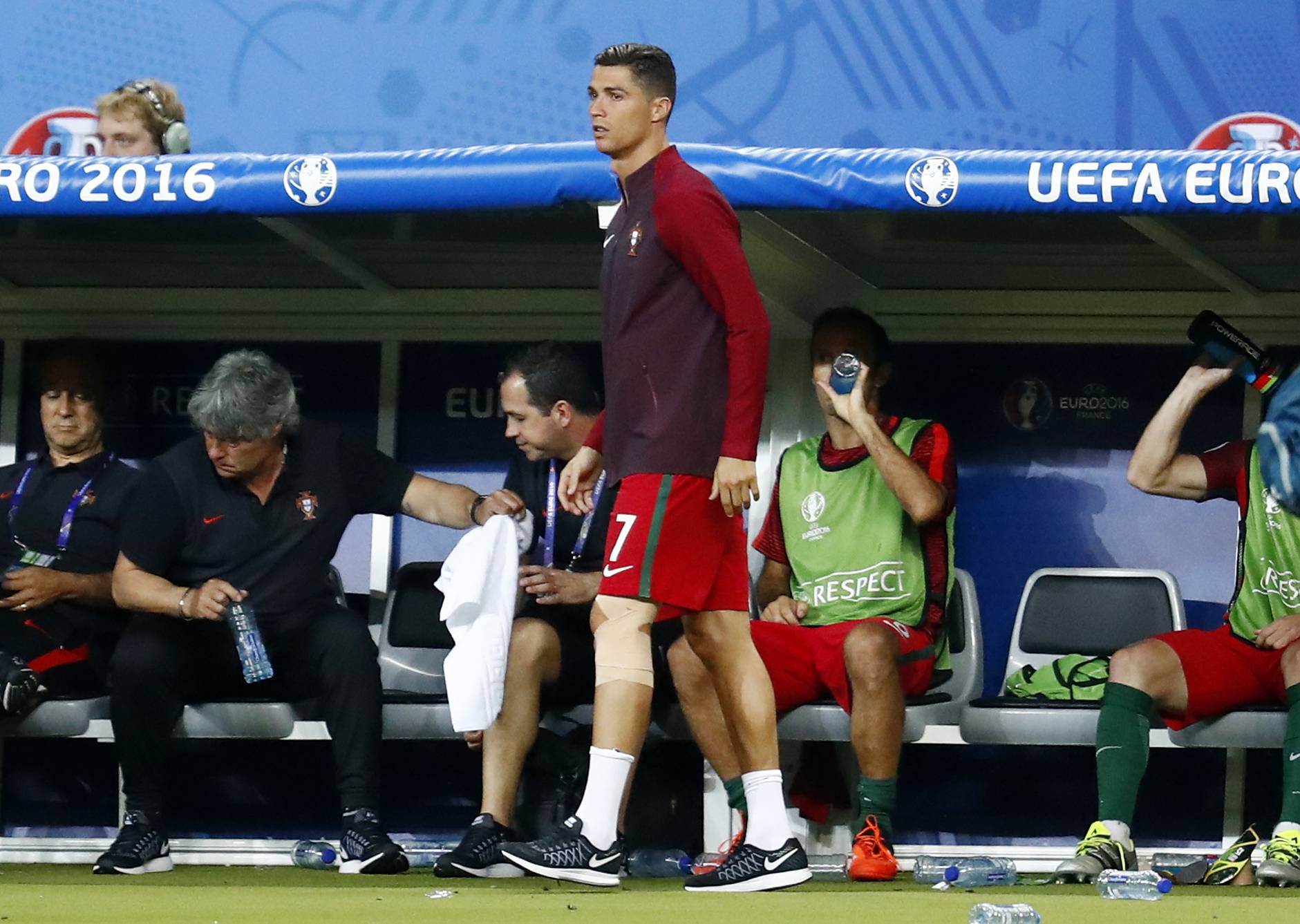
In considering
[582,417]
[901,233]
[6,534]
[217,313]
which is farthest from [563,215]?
[6,534]

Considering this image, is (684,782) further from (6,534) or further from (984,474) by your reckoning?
(6,534)

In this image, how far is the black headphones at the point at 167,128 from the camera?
6762 mm

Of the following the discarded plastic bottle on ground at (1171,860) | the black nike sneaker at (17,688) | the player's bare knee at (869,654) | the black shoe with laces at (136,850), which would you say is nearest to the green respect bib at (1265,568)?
the discarded plastic bottle on ground at (1171,860)

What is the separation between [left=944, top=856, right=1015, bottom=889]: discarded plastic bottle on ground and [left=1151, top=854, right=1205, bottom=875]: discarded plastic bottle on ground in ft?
1.60

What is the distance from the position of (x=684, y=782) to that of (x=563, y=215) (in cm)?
170

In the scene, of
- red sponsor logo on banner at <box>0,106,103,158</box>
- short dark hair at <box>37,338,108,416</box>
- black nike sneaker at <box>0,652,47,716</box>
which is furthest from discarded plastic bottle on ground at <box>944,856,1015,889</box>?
red sponsor logo on banner at <box>0,106,103,158</box>

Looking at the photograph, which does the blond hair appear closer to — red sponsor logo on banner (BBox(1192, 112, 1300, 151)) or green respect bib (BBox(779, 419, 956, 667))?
green respect bib (BBox(779, 419, 956, 667))

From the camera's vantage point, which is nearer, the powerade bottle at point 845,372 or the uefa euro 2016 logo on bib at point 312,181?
the uefa euro 2016 logo on bib at point 312,181

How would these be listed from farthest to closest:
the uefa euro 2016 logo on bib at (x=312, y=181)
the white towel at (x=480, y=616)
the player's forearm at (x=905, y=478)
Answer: the player's forearm at (x=905, y=478) → the uefa euro 2016 logo on bib at (x=312, y=181) → the white towel at (x=480, y=616)

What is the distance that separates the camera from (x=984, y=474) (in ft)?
20.2

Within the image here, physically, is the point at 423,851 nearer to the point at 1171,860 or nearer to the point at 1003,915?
the point at 1171,860

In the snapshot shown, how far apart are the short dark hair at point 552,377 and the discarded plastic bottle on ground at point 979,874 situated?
159cm

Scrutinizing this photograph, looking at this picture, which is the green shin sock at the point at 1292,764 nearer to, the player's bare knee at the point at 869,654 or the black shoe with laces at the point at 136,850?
the player's bare knee at the point at 869,654

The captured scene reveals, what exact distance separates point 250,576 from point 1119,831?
235 cm
